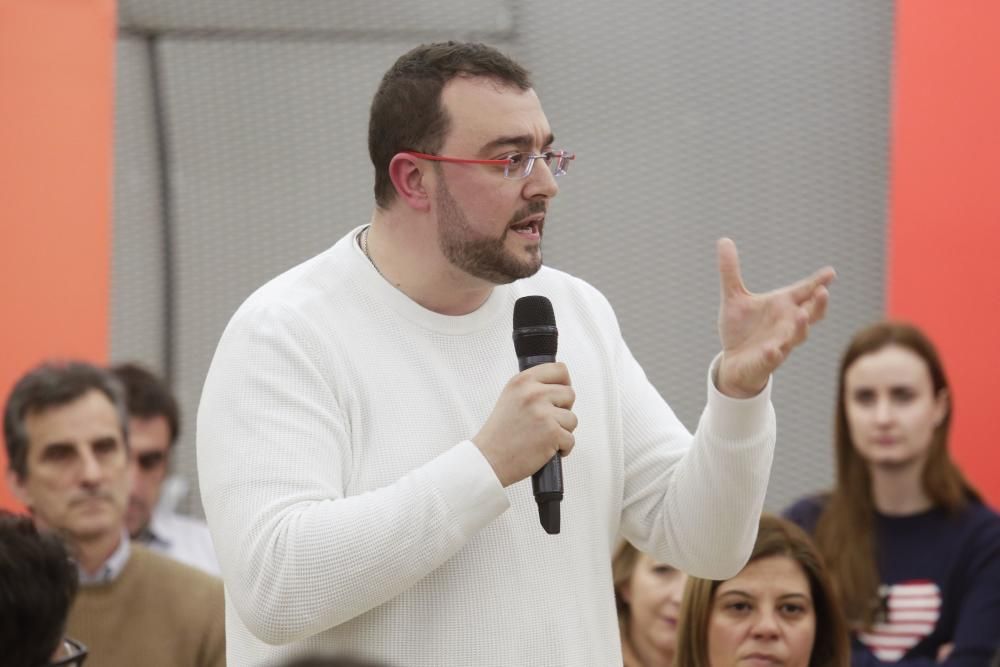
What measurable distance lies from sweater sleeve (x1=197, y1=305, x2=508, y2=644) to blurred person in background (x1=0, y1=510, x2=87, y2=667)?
19 centimetres

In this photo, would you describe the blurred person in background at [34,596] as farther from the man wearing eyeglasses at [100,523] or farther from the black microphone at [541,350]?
the man wearing eyeglasses at [100,523]

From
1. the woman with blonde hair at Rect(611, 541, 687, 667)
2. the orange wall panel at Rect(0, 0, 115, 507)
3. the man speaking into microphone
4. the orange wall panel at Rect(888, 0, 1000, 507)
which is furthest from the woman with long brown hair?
the orange wall panel at Rect(0, 0, 115, 507)

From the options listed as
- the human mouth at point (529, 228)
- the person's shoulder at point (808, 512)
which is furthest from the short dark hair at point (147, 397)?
the human mouth at point (529, 228)

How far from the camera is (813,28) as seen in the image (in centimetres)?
488

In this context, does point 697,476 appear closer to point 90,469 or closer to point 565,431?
point 565,431

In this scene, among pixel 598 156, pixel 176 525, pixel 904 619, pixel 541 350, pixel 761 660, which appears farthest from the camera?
pixel 598 156

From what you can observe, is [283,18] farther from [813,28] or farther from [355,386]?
[355,386]

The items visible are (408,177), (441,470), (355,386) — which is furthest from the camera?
(408,177)

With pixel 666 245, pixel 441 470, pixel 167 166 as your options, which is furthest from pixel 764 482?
pixel 167 166

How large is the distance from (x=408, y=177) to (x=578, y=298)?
29 centimetres

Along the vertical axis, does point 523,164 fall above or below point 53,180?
below

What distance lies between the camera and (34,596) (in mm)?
1762

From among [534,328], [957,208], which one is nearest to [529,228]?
[534,328]

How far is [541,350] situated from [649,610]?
4.25 ft
